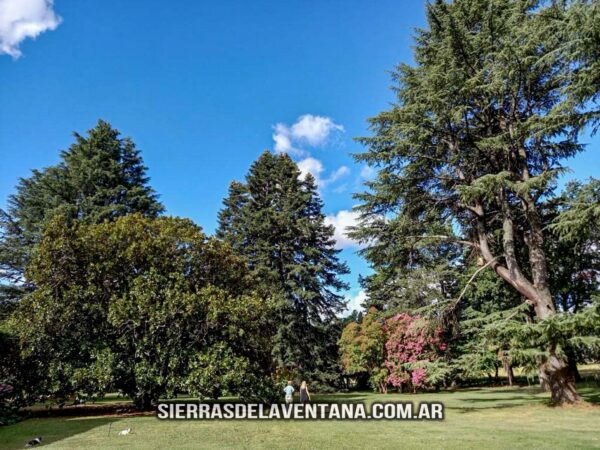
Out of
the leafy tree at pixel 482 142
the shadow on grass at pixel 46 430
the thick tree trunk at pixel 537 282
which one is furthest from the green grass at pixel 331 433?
the leafy tree at pixel 482 142

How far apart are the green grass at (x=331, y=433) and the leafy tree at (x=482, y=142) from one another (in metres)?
2.84

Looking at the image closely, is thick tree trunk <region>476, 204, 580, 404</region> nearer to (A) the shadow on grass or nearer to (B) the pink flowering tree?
(B) the pink flowering tree

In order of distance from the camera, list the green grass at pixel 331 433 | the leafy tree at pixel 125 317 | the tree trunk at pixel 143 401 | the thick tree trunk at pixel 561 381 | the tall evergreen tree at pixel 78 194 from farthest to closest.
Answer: the tall evergreen tree at pixel 78 194 < the tree trunk at pixel 143 401 < the thick tree trunk at pixel 561 381 < the leafy tree at pixel 125 317 < the green grass at pixel 331 433

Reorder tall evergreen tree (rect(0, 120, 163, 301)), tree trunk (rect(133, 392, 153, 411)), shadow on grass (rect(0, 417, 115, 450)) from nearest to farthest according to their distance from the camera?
shadow on grass (rect(0, 417, 115, 450)) → tree trunk (rect(133, 392, 153, 411)) → tall evergreen tree (rect(0, 120, 163, 301))

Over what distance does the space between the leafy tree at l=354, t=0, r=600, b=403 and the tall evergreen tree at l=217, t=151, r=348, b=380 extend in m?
9.99

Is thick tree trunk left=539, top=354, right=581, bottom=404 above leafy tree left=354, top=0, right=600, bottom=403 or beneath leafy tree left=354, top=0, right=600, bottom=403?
beneath

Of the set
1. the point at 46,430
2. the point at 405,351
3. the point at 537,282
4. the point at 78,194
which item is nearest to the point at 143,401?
the point at 46,430

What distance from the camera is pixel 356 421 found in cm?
1078

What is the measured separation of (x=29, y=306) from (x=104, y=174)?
14.6 meters

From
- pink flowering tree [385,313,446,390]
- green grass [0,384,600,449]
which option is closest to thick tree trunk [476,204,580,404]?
green grass [0,384,600,449]

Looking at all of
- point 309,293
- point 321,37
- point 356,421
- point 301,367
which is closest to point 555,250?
point 356,421

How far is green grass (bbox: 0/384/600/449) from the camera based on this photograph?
24.2 ft

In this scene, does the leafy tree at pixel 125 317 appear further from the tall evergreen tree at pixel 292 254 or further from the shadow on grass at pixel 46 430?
the tall evergreen tree at pixel 292 254

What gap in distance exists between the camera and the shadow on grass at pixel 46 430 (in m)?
8.65
